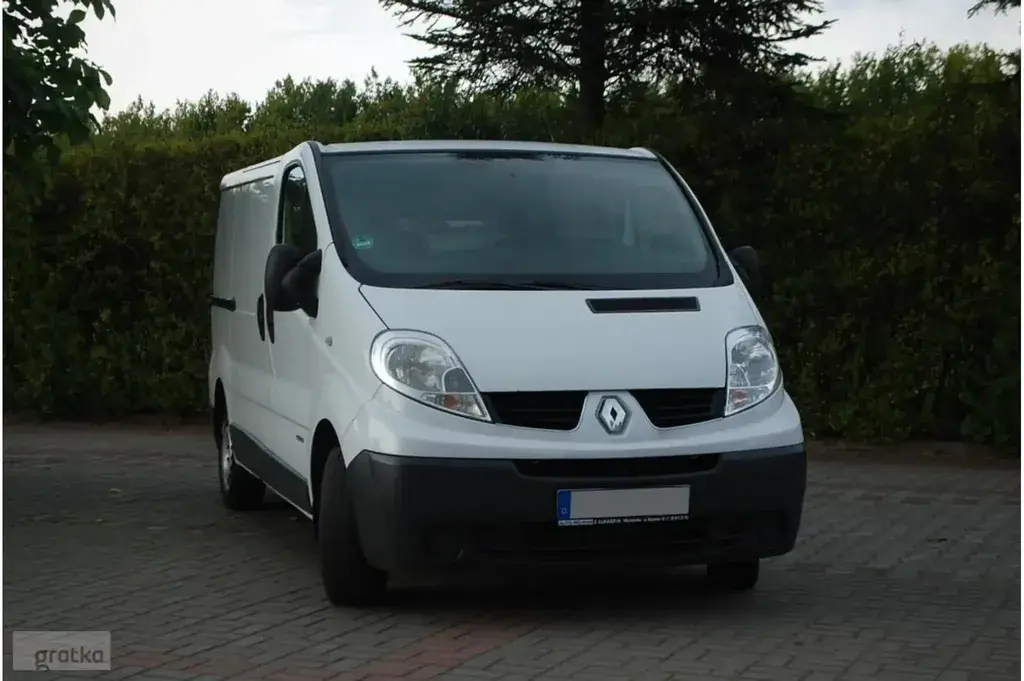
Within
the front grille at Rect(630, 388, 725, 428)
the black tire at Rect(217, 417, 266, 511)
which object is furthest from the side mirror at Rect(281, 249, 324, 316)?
the black tire at Rect(217, 417, 266, 511)

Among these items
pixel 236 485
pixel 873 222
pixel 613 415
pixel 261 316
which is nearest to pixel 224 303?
pixel 236 485

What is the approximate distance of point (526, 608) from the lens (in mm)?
7418

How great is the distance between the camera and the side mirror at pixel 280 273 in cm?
769

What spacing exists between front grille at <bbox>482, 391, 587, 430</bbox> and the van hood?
0.13 ft

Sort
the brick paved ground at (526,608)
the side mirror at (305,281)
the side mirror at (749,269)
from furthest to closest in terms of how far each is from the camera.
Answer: the side mirror at (749,269) < the side mirror at (305,281) < the brick paved ground at (526,608)

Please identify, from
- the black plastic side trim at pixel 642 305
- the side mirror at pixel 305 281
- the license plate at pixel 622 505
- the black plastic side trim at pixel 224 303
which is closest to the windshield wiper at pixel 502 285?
the black plastic side trim at pixel 642 305

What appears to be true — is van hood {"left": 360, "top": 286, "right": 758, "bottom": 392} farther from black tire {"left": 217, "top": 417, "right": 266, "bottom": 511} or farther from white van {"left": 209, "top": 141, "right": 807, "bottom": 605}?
black tire {"left": 217, "top": 417, "right": 266, "bottom": 511}

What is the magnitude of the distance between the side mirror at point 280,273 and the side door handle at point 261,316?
111 centimetres

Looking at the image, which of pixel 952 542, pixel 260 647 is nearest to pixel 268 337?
pixel 260 647

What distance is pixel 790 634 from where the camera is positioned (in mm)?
6902

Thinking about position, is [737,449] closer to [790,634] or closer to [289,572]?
[790,634]

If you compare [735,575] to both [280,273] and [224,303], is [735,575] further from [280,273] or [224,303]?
[224,303]

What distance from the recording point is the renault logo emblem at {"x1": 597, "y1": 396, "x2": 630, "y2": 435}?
693cm

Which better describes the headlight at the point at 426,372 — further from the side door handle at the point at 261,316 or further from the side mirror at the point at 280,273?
the side door handle at the point at 261,316
